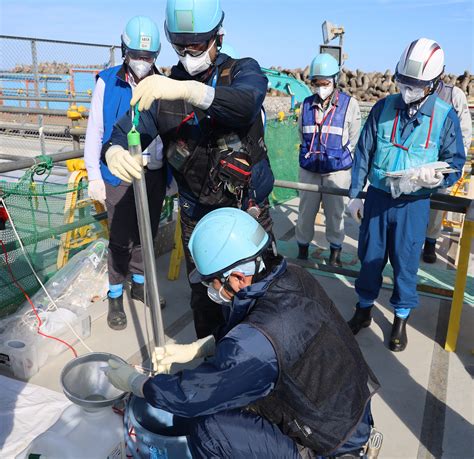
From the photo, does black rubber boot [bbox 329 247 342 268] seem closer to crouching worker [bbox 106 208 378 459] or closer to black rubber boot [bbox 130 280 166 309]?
black rubber boot [bbox 130 280 166 309]

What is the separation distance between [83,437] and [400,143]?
2342 mm

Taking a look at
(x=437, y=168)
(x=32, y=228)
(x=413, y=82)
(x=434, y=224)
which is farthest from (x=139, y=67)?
(x=434, y=224)

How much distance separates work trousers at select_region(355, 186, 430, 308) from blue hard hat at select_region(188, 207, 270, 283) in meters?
1.54

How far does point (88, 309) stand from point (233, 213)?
220cm

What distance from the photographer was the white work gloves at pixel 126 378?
1.80 m

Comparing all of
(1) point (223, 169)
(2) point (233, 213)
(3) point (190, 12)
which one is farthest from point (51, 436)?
(3) point (190, 12)

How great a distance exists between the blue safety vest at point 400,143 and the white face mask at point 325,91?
4.85 ft

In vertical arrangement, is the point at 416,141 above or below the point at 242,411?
above

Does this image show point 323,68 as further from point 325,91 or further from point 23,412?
point 23,412

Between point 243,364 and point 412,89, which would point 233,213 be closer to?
point 243,364

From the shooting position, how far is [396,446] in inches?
92.0

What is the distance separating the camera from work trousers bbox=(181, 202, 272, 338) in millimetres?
2619

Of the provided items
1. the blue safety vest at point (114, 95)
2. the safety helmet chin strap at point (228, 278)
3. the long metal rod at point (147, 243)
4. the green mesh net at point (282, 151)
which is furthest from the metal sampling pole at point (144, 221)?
the green mesh net at point (282, 151)

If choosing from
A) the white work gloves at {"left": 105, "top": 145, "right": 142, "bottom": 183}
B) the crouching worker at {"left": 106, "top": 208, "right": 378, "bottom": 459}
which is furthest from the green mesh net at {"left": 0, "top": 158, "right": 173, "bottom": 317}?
the crouching worker at {"left": 106, "top": 208, "right": 378, "bottom": 459}
